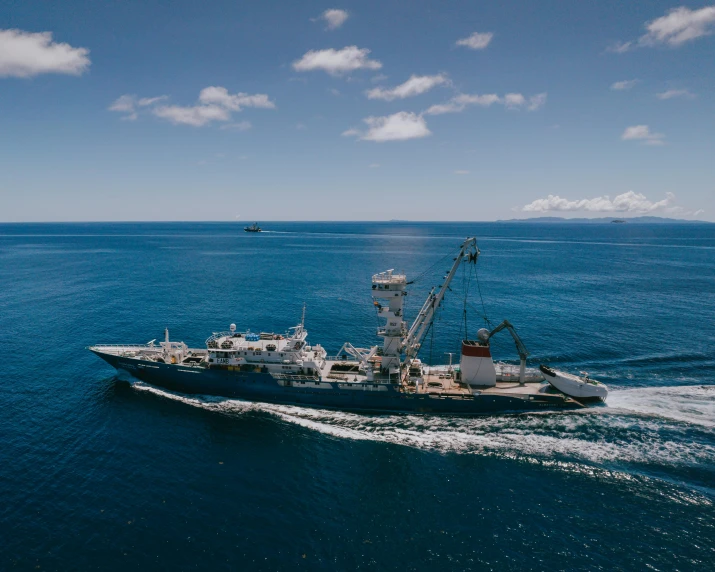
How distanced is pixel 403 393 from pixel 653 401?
1209 inches

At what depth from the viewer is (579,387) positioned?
47.7m

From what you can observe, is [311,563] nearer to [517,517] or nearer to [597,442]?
[517,517]

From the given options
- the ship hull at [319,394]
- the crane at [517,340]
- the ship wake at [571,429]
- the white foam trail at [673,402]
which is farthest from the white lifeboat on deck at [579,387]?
the crane at [517,340]

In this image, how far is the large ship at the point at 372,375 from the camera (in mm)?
48406

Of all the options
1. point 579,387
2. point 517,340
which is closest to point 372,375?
point 517,340

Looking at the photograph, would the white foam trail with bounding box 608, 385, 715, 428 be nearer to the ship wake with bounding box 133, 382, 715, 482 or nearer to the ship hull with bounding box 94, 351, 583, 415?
the ship wake with bounding box 133, 382, 715, 482

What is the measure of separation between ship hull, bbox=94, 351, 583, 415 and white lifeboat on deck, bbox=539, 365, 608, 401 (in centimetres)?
122

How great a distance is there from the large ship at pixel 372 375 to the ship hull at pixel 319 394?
0.12 metres

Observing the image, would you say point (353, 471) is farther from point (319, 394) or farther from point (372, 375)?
point (372, 375)

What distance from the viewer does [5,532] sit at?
96.3 ft

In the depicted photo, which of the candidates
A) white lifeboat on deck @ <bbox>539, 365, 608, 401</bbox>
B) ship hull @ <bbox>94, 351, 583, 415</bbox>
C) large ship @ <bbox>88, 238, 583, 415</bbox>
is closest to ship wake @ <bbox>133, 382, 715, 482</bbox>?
ship hull @ <bbox>94, 351, 583, 415</bbox>

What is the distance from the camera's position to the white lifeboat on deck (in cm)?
4750

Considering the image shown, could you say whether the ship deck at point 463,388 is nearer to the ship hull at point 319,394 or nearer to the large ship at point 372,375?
the large ship at point 372,375

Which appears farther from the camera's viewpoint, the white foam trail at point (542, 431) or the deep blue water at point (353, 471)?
the white foam trail at point (542, 431)
